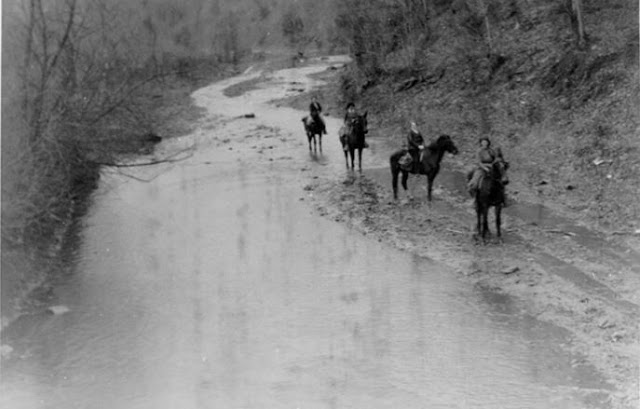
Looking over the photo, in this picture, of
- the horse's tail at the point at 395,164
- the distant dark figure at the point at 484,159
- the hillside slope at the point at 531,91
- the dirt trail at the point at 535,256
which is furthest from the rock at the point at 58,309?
the hillside slope at the point at 531,91

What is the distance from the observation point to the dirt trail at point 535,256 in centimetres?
1258

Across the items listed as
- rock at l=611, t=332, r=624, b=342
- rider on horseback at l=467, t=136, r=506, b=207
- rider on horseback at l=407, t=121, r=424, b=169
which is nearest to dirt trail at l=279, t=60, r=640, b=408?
rock at l=611, t=332, r=624, b=342

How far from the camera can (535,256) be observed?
1673 cm

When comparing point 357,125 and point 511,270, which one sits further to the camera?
point 357,125

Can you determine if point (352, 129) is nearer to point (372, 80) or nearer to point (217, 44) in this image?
point (372, 80)

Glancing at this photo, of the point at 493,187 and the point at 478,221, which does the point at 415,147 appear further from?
the point at 493,187

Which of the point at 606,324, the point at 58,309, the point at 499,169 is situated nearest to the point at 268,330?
the point at 58,309

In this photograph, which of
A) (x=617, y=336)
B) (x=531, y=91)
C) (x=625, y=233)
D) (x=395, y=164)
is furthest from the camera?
(x=531, y=91)

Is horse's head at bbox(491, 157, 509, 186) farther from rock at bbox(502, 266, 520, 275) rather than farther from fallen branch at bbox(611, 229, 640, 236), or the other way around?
fallen branch at bbox(611, 229, 640, 236)

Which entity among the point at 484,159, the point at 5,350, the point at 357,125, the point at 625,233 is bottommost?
the point at 5,350

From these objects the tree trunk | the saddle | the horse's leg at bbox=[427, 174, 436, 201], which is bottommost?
the horse's leg at bbox=[427, 174, 436, 201]

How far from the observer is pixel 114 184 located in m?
26.8

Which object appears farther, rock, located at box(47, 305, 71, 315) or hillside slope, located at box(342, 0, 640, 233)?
hillside slope, located at box(342, 0, 640, 233)

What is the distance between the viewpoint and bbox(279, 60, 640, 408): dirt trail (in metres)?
12.6
